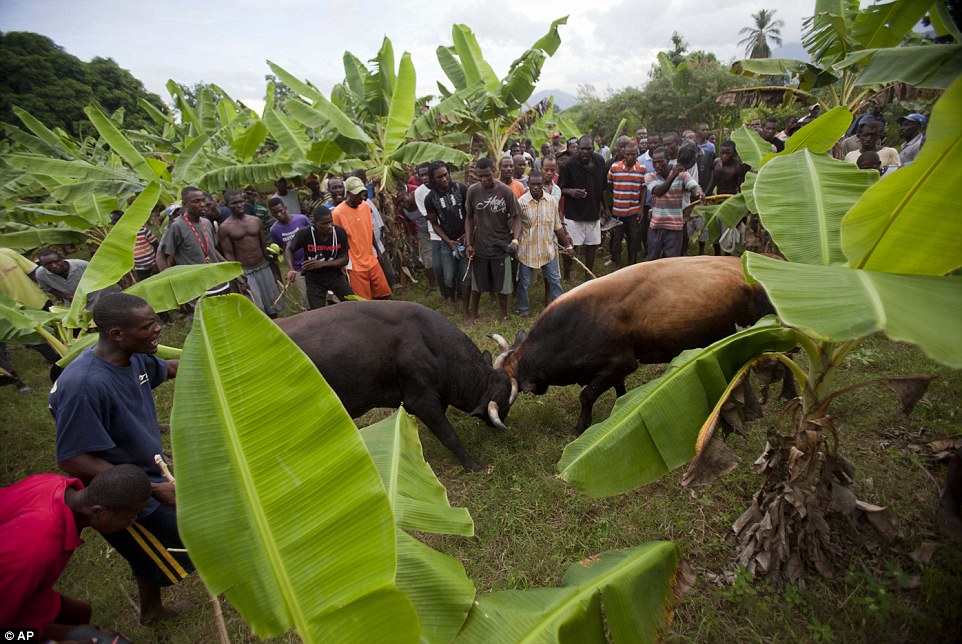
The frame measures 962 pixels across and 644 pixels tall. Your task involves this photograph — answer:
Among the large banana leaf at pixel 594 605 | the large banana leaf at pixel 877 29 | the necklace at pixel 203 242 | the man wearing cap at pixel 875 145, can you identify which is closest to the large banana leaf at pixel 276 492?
the large banana leaf at pixel 594 605

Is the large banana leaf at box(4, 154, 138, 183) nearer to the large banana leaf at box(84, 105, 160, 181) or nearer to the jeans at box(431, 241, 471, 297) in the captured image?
the large banana leaf at box(84, 105, 160, 181)

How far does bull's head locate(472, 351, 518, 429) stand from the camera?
4.46 m

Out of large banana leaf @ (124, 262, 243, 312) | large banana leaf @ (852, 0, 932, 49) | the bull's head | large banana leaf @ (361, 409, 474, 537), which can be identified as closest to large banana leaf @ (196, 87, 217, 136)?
large banana leaf @ (124, 262, 243, 312)

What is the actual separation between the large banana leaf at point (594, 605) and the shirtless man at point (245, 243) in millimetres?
6356

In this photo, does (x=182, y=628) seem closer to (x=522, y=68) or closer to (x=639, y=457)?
(x=639, y=457)

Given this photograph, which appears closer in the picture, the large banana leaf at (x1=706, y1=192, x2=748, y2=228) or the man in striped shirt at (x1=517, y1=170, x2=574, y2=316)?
the large banana leaf at (x1=706, y1=192, x2=748, y2=228)

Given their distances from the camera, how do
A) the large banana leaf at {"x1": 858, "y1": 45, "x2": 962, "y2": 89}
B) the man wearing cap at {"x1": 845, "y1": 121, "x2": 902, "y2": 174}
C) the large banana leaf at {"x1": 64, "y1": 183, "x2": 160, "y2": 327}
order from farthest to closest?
the man wearing cap at {"x1": 845, "y1": 121, "x2": 902, "y2": 174}, the large banana leaf at {"x1": 64, "y1": 183, "x2": 160, "y2": 327}, the large banana leaf at {"x1": 858, "y1": 45, "x2": 962, "y2": 89}

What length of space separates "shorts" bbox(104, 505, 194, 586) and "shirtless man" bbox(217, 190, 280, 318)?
4.44 m

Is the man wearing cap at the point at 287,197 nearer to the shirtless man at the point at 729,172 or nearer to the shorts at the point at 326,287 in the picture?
the shorts at the point at 326,287

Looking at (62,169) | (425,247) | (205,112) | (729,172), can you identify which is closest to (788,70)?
(729,172)

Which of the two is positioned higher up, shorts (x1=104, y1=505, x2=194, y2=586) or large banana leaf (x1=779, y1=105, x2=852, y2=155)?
large banana leaf (x1=779, y1=105, x2=852, y2=155)

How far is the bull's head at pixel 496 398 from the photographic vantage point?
446 cm

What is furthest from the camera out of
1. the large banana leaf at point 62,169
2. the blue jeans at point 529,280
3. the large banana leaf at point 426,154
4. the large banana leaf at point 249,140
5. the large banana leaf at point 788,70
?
the large banana leaf at point 249,140

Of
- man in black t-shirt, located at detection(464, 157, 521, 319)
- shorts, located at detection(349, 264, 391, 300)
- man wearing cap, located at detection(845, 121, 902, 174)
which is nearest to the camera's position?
man wearing cap, located at detection(845, 121, 902, 174)
